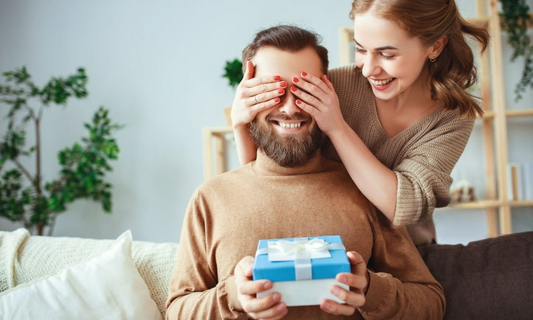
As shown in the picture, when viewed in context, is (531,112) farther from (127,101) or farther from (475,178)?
(127,101)

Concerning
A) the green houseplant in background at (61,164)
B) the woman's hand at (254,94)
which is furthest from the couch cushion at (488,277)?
the green houseplant in background at (61,164)

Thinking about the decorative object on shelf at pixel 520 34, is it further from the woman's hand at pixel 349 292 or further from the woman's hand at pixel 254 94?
the woman's hand at pixel 349 292

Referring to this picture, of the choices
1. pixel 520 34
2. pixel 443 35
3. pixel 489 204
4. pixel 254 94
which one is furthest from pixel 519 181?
pixel 254 94

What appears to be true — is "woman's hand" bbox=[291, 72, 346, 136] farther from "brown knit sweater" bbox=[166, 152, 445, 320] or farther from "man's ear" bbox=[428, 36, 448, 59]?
"man's ear" bbox=[428, 36, 448, 59]

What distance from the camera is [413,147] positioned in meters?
1.36

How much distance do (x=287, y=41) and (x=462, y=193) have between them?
2.10m

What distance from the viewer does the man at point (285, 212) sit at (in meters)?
1.17

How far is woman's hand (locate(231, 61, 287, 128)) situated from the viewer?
1171 mm

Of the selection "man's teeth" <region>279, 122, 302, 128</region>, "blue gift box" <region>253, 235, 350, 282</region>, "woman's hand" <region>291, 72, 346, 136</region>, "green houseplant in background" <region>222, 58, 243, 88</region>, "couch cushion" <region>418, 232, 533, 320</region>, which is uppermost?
"green houseplant in background" <region>222, 58, 243, 88</region>

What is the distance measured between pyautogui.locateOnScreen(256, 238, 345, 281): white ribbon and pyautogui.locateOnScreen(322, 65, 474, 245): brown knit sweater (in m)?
0.36

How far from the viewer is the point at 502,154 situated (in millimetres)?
2809

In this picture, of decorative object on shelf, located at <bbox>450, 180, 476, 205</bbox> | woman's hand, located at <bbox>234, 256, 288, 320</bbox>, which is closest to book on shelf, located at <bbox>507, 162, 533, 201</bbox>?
decorative object on shelf, located at <bbox>450, 180, 476, 205</bbox>

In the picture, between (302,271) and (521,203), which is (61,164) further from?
(521,203)

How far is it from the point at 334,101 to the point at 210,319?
2.05 ft
